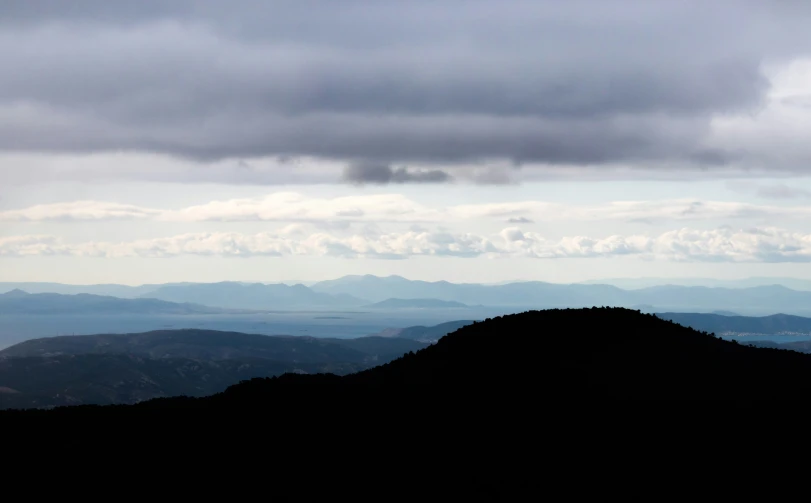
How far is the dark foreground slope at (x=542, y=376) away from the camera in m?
56.9

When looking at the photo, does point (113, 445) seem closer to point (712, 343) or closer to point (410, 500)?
point (410, 500)

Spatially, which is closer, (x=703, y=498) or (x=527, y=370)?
(x=703, y=498)

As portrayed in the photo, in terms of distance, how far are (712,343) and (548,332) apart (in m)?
14.2

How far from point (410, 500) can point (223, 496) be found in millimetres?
10430

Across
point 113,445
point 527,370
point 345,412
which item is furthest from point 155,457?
point 527,370

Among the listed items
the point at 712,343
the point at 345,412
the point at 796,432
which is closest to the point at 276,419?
the point at 345,412

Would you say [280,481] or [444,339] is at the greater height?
[444,339]

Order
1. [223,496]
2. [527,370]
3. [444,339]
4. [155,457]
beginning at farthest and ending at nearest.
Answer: [444,339] → [527,370] → [155,457] → [223,496]

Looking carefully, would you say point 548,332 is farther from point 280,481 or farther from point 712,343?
point 280,481

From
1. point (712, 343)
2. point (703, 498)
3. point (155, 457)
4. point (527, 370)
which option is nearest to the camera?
point (703, 498)

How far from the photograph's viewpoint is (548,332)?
73.6 m

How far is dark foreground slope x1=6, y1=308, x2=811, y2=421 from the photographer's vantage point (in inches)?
2240

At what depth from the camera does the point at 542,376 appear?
201 feet

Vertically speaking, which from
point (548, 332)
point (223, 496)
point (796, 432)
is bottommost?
point (223, 496)
